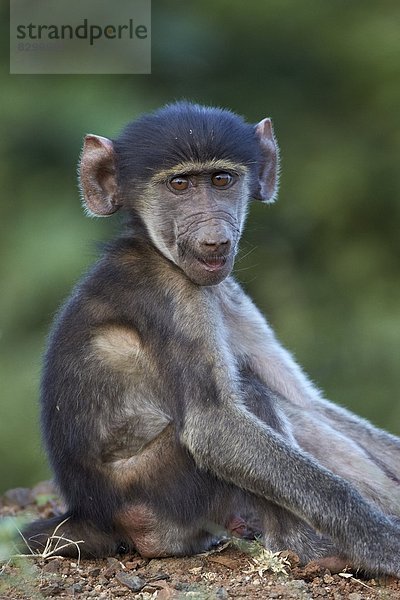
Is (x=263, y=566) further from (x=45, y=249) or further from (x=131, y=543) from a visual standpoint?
(x=45, y=249)

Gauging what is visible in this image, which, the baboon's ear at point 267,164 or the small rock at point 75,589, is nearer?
the small rock at point 75,589

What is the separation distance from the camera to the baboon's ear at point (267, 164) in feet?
24.3

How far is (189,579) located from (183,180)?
6.95 ft

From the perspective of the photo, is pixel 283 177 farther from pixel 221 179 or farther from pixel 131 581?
pixel 131 581

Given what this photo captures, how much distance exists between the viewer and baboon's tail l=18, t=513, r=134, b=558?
673cm

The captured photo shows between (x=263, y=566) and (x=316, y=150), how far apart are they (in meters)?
7.69

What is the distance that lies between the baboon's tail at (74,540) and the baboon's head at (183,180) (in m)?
1.45

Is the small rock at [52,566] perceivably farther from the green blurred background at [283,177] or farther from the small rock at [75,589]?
the green blurred background at [283,177]

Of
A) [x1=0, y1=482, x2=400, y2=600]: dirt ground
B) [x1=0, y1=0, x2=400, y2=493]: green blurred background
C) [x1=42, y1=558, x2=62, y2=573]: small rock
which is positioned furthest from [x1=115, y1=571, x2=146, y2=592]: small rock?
[x1=0, y1=0, x2=400, y2=493]: green blurred background

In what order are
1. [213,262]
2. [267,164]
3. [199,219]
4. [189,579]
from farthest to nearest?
[267,164]
[199,219]
[213,262]
[189,579]

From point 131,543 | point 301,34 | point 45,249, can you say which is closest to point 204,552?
point 131,543

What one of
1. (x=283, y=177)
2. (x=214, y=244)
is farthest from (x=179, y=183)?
(x=283, y=177)

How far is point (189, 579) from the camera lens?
632 centimetres

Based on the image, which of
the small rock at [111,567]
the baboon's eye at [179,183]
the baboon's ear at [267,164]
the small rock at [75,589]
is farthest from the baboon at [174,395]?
the small rock at [75,589]
